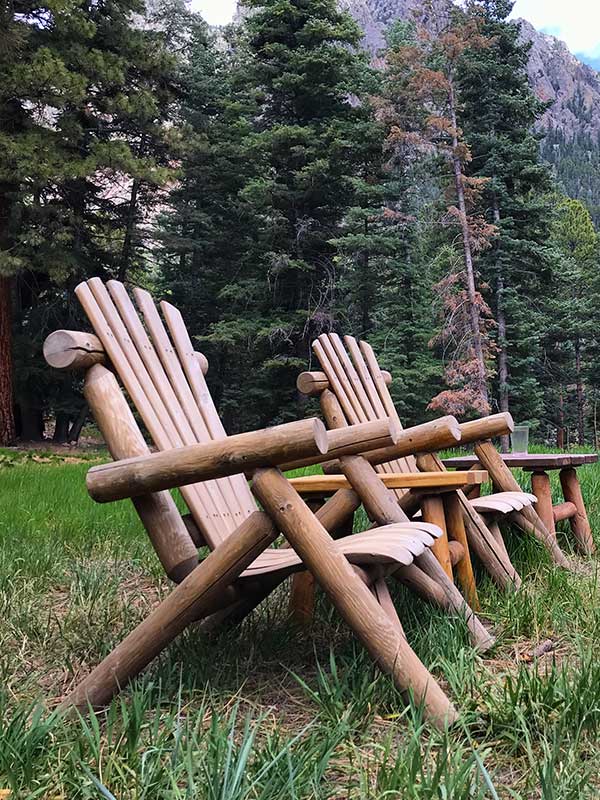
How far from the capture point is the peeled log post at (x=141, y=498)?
6.24 ft

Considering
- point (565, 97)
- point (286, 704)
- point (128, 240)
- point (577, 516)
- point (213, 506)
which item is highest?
point (565, 97)

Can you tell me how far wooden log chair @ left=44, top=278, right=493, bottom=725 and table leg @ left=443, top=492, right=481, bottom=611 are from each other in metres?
0.24

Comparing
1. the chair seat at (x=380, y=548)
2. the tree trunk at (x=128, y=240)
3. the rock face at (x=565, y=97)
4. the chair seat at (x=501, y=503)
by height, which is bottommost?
the chair seat at (x=501, y=503)

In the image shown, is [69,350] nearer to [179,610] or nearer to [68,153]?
[179,610]

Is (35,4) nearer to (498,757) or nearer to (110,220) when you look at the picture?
(110,220)

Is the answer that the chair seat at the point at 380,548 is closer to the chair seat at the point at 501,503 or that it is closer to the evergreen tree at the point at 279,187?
the chair seat at the point at 501,503

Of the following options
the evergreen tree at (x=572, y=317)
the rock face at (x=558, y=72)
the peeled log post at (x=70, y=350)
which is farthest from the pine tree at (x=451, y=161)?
the rock face at (x=558, y=72)

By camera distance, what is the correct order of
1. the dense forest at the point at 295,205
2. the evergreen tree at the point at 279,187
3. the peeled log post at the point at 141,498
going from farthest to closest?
the evergreen tree at the point at 279,187 → the dense forest at the point at 295,205 → the peeled log post at the point at 141,498

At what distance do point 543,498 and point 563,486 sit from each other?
20.6 inches

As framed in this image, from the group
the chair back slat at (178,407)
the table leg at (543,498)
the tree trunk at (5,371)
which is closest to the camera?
the chair back slat at (178,407)

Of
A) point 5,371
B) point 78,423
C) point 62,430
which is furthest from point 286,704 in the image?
point 62,430

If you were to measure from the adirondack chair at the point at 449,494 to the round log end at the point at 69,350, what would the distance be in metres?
0.96

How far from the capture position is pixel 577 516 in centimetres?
394

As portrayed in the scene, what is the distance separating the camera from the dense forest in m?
14.1
